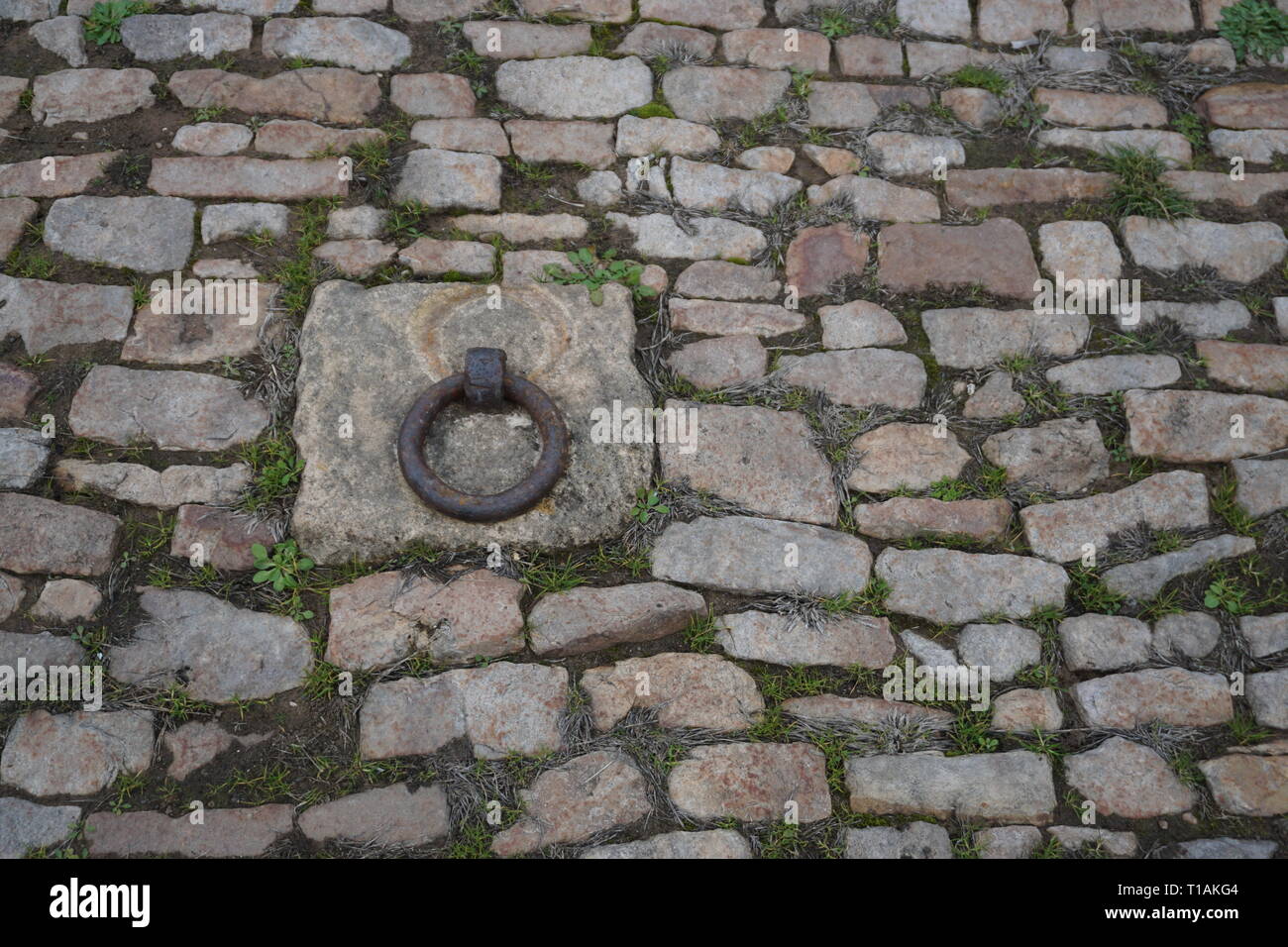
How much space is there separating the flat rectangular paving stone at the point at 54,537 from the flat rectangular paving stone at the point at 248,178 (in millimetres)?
1406

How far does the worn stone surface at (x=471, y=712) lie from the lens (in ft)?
9.79

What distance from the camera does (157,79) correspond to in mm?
4145

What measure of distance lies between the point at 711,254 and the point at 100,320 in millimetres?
2370

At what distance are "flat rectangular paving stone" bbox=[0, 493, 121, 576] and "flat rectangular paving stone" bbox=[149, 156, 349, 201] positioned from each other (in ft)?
4.61

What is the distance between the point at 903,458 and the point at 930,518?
252 millimetres

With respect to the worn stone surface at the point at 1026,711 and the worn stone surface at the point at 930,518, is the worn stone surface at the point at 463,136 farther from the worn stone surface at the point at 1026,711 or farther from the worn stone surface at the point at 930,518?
the worn stone surface at the point at 1026,711

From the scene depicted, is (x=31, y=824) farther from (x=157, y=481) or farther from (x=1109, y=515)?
(x=1109, y=515)

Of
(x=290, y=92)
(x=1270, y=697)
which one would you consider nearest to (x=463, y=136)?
(x=290, y=92)

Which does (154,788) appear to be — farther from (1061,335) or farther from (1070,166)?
(1070,166)

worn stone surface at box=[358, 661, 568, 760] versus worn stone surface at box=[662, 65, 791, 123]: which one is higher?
worn stone surface at box=[662, 65, 791, 123]

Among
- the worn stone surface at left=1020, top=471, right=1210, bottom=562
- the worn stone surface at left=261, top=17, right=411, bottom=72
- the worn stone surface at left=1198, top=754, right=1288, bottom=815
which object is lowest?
the worn stone surface at left=1198, top=754, right=1288, bottom=815

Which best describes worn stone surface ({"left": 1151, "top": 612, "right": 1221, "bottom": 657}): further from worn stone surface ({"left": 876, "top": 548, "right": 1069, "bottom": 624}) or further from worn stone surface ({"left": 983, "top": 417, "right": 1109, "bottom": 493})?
worn stone surface ({"left": 983, "top": 417, "right": 1109, "bottom": 493})

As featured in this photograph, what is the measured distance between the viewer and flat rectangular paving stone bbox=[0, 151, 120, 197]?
3.86m

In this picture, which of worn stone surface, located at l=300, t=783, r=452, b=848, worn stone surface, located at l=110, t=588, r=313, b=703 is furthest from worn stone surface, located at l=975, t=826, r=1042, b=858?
worn stone surface, located at l=110, t=588, r=313, b=703
